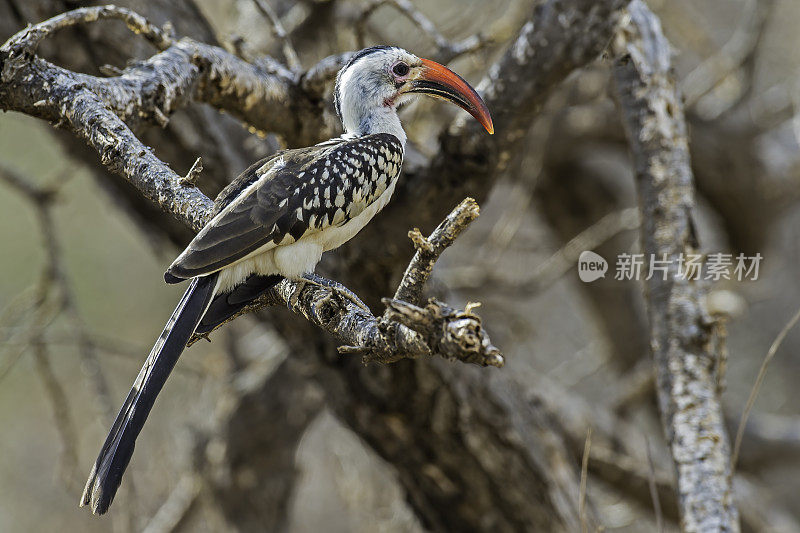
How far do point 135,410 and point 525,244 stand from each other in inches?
171

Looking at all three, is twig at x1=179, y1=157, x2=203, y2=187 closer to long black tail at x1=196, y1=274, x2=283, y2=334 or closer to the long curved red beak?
long black tail at x1=196, y1=274, x2=283, y2=334

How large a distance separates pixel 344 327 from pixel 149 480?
13.3ft

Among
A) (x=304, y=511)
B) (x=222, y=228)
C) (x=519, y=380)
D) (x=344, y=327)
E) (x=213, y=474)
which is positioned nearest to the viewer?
(x=344, y=327)

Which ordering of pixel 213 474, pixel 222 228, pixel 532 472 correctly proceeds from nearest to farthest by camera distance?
pixel 222 228 < pixel 532 472 < pixel 213 474

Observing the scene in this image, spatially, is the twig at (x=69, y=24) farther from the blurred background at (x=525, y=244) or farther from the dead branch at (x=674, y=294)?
the dead branch at (x=674, y=294)

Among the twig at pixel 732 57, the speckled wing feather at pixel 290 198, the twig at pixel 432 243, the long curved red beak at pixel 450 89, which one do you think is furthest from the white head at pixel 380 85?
the twig at pixel 732 57

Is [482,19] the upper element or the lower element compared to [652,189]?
upper

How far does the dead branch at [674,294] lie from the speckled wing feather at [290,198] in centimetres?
106

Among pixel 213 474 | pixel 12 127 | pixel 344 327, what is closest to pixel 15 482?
pixel 12 127

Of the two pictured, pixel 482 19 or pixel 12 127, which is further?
pixel 12 127

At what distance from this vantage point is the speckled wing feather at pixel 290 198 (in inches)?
70.1

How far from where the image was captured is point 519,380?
358cm

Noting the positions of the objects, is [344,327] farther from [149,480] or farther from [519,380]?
[149,480]

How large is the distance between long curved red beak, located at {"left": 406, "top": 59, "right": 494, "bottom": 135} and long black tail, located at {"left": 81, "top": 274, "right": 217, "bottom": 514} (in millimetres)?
904
